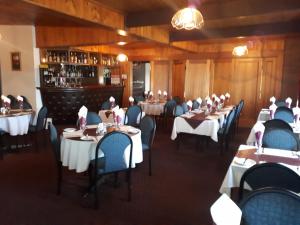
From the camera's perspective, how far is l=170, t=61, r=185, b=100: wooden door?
380 inches

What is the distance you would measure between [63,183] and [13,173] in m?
0.97

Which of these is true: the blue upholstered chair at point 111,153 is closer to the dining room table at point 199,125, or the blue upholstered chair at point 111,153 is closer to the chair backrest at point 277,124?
the chair backrest at point 277,124

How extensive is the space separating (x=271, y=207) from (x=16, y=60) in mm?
7850

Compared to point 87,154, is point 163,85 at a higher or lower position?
higher

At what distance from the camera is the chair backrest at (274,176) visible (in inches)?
68.9

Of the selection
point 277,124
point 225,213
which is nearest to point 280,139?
point 277,124

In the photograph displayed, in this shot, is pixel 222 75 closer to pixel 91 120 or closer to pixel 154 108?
pixel 154 108

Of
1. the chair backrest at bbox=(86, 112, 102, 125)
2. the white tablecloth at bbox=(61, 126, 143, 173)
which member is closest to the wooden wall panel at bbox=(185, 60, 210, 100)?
the chair backrest at bbox=(86, 112, 102, 125)

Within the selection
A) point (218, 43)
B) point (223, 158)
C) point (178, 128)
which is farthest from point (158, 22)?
point (218, 43)

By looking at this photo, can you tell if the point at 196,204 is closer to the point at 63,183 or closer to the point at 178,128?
the point at 63,183

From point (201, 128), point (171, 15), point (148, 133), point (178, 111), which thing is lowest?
point (201, 128)

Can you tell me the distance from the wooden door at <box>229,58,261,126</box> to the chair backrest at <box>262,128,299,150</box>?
223 inches

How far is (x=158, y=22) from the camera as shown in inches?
175

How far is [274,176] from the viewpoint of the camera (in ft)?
5.94
